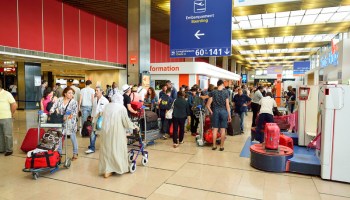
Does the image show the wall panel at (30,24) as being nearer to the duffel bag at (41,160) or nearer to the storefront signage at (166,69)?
the storefront signage at (166,69)

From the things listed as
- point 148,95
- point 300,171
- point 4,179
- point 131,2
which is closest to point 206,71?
point 131,2

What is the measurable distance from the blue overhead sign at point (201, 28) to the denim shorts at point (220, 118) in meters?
2.12

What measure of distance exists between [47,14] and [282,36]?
15.9m

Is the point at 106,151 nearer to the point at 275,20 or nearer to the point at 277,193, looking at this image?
the point at 277,193

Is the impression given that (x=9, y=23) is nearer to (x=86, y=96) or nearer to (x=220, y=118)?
(x=86, y=96)

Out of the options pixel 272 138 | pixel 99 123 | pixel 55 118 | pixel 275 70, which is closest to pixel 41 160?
pixel 55 118

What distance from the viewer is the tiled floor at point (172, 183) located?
3.38 metres

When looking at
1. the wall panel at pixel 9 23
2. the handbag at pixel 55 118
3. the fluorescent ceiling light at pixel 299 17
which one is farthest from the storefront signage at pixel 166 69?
the handbag at pixel 55 118

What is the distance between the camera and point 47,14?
10703mm

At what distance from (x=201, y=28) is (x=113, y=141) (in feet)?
15.2

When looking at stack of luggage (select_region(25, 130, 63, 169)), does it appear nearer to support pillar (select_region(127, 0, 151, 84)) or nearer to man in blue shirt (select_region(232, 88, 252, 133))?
man in blue shirt (select_region(232, 88, 252, 133))

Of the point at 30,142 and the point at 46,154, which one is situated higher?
the point at 46,154

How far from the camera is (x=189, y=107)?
701 cm

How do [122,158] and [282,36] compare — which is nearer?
[122,158]
